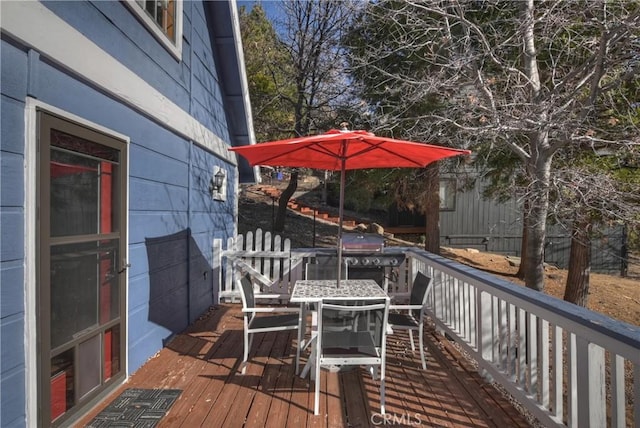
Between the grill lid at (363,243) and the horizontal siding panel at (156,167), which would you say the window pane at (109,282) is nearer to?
the horizontal siding panel at (156,167)

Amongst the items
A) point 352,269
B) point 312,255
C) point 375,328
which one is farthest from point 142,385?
point 312,255

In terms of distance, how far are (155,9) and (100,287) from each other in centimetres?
275

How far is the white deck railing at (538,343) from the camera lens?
1806 mm

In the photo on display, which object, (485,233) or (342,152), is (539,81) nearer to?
(342,152)

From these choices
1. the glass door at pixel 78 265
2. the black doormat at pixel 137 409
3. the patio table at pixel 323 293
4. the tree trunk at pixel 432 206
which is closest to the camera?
the glass door at pixel 78 265

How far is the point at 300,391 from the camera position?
2.98 metres

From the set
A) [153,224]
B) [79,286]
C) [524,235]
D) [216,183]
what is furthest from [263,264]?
[524,235]

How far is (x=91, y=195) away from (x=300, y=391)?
6.96ft

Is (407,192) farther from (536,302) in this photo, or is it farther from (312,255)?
(536,302)

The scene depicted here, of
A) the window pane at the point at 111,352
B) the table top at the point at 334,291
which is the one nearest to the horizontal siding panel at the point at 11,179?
the window pane at the point at 111,352

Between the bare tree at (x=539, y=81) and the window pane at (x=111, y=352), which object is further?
the bare tree at (x=539, y=81)

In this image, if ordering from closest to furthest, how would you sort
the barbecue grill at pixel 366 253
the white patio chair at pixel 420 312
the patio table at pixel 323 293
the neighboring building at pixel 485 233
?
the patio table at pixel 323 293 → the white patio chair at pixel 420 312 → the barbecue grill at pixel 366 253 → the neighboring building at pixel 485 233

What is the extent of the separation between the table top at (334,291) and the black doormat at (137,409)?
3.84ft

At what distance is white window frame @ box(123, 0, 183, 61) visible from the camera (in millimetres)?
3146
